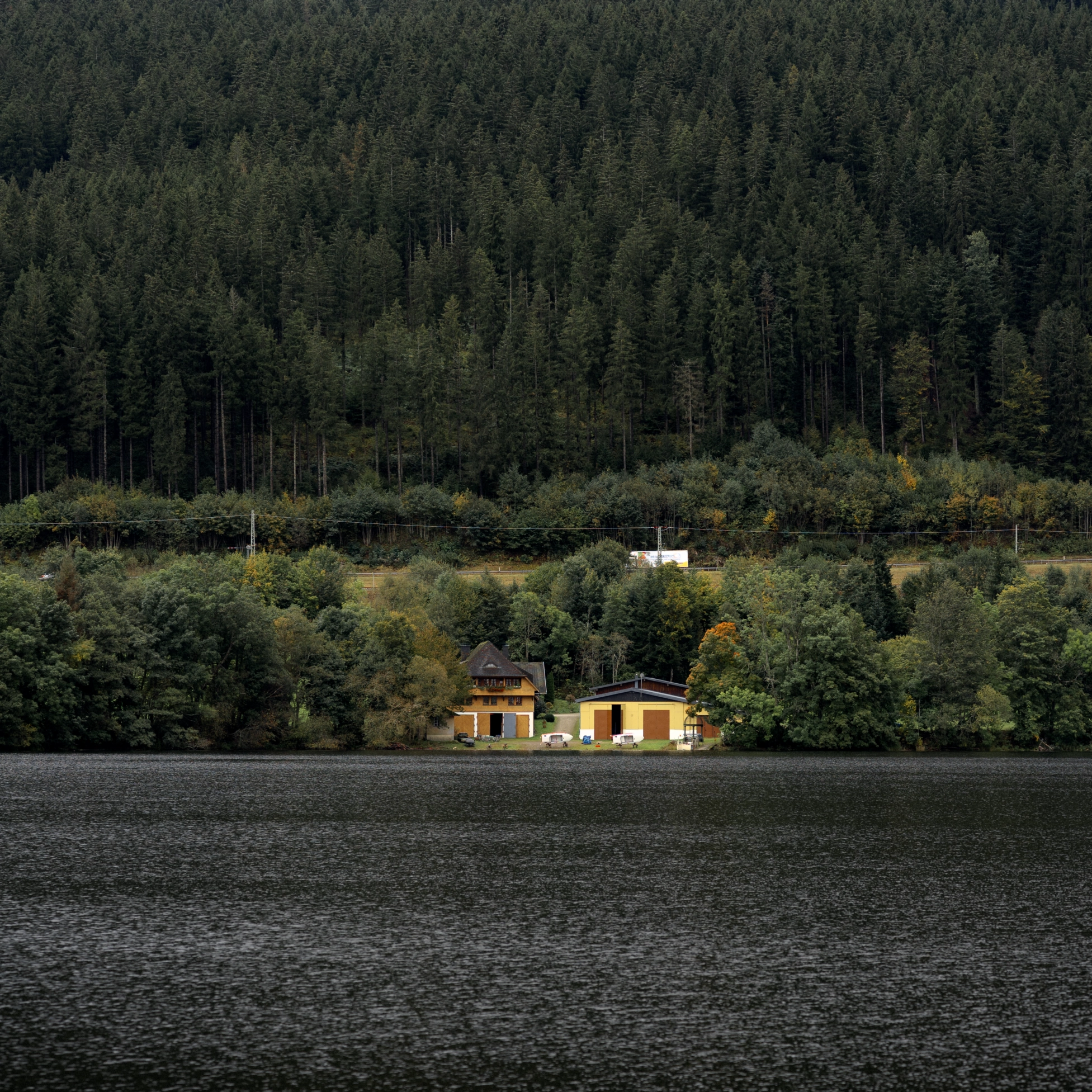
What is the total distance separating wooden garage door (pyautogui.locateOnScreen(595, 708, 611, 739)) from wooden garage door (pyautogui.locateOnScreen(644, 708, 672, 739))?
2.93m

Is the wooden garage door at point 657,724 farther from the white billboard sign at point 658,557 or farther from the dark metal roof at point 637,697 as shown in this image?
the white billboard sign at point 658,557

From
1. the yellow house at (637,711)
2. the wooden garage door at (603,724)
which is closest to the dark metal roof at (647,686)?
the yellow house at (637,711)

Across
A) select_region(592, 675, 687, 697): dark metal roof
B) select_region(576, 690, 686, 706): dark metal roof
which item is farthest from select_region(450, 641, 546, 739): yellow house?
select_region(576, 690, 686, 706): dark metal roof

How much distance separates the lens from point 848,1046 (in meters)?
26.1

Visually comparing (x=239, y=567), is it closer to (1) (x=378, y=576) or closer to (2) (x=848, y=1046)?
(1) (x=378, y=576)

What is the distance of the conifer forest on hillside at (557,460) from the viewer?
95188 millimetres

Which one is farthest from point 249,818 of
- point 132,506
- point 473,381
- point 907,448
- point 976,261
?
point 976,261

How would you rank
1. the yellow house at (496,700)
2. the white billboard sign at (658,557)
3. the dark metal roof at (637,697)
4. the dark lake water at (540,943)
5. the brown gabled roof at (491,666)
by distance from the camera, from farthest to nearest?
the white billboard sign at (658,557)
the yellow house at (496,700)
the brown gabled roof at (491,666)
the dark metal roof at (637,697)
the dark lake water at (540,943)

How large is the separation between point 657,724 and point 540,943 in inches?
2982

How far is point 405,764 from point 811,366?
107740mm

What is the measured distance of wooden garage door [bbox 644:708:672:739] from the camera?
109188 mm

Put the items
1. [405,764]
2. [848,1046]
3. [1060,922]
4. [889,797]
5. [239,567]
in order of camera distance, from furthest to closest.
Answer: [239,567], [405,764], [889,797], [1060,922], [848,1046]

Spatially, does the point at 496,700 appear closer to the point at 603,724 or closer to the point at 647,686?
the point at 603,724

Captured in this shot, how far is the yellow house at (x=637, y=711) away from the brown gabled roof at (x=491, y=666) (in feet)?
19.5
